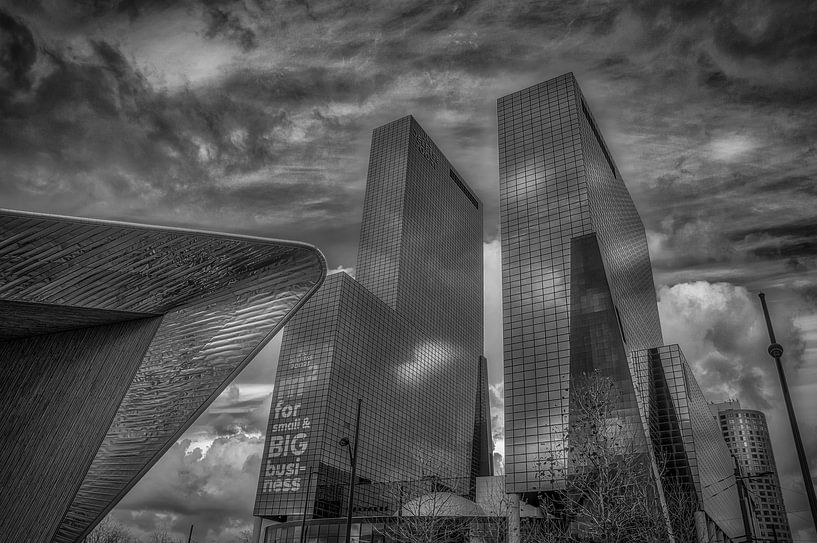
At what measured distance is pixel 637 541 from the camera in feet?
116

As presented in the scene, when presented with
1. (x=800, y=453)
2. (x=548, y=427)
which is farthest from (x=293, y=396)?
(x=800, y=453)

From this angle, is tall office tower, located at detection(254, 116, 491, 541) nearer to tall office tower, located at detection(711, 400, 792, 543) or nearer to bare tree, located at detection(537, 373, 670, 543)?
bare tree, located at detection(537, 373, 670, 543)

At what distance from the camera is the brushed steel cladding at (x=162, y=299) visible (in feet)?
64.4

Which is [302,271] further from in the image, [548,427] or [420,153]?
[420,153]

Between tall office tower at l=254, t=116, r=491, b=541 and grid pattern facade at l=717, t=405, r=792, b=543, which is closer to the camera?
tall office tower at l=254, t=116, r=491, b=541

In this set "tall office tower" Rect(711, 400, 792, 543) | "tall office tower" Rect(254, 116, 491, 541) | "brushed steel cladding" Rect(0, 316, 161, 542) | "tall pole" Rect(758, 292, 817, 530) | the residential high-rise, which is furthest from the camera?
"tall office tower" Rect(711, 400, 792, 543)

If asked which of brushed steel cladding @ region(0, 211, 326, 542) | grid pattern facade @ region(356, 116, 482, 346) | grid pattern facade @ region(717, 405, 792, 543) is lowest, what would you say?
brushed steel cladding @ region(0, 211, 326, 542)

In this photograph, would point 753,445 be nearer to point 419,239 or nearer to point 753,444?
point 753,444

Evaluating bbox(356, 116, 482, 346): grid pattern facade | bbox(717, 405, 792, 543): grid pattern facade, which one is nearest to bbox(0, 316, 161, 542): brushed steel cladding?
bbox(356, 116, 482, 346): grid pattern facade

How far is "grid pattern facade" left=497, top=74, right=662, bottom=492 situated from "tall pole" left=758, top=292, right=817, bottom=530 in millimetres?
49986

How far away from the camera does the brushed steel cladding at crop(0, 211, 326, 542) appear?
19.6 metres

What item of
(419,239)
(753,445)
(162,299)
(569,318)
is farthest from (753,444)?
(162,299)

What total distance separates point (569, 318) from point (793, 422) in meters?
66.0

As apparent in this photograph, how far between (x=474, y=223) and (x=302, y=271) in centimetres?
15635
